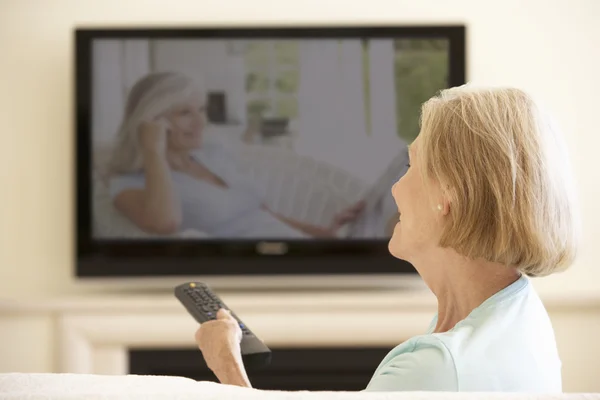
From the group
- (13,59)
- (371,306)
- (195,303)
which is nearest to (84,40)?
(13,59)

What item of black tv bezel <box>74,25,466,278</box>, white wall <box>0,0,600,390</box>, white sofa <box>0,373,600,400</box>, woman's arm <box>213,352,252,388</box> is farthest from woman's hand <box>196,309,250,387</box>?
white wall <box>0,0,600,390</box>

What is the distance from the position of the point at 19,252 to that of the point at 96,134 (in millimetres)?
568

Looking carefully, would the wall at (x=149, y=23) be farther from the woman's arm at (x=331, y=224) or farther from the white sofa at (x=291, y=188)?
the woman's arm at (x=331, y=224)

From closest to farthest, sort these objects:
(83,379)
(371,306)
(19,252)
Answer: (83,379), (371,306), (19,252)

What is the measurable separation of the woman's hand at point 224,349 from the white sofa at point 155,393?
0.65 metres

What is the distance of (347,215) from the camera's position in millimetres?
3363

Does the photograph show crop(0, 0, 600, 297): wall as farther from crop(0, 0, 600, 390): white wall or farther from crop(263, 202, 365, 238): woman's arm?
crop(263, 202, 365, 238): woman's arm

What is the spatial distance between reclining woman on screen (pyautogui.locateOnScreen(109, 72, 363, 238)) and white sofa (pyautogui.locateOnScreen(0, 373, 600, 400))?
8.87 ft

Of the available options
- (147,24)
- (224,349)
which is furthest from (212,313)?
(147,24)

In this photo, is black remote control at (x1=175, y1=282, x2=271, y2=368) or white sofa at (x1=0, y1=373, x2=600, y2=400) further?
black remote control at (x1=175, y1=282, x2=271, y2=368)

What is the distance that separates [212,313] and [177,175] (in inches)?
68.1

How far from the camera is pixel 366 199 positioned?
336cm

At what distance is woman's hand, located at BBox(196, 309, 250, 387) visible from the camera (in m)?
1.33

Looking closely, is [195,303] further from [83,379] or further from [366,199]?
[366,199]
